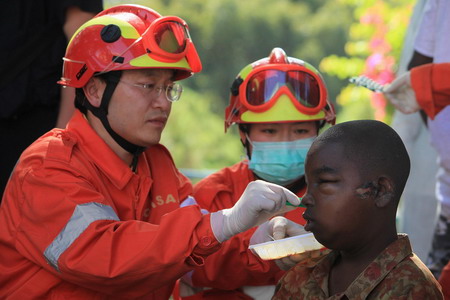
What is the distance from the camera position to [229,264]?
371cm

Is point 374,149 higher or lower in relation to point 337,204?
higher

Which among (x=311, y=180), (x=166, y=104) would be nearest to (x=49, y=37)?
(x=166, y=104)

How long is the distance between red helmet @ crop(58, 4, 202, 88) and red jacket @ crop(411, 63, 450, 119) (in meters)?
1.19

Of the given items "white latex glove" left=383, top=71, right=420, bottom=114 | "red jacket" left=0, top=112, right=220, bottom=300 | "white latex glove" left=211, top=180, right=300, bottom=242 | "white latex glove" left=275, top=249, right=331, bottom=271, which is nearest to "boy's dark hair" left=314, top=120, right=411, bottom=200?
"white latex glove" left=211, top=180, right=300, bottom=242

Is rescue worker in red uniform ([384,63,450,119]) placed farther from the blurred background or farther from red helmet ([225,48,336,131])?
the blurred background

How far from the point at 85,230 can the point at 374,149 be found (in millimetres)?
1211

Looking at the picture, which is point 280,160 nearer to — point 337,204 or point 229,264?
point 229,264

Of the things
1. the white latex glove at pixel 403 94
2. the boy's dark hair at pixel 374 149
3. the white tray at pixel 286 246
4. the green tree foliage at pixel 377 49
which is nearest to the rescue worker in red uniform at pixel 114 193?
the white tray at pixel 286 246

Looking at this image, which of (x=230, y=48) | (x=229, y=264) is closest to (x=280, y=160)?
(x=229, y=264)

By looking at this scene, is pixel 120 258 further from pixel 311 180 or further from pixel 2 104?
pixel 2 104

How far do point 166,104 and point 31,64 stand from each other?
117 cm

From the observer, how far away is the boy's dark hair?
2.77 m

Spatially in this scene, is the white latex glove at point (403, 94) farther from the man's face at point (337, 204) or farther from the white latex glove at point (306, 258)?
the man's face at point (337, 204)

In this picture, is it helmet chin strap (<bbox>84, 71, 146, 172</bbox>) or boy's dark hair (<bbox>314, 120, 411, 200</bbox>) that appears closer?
boy's dark hair (<bbox>314, 120, 411, 200</bbox>)
